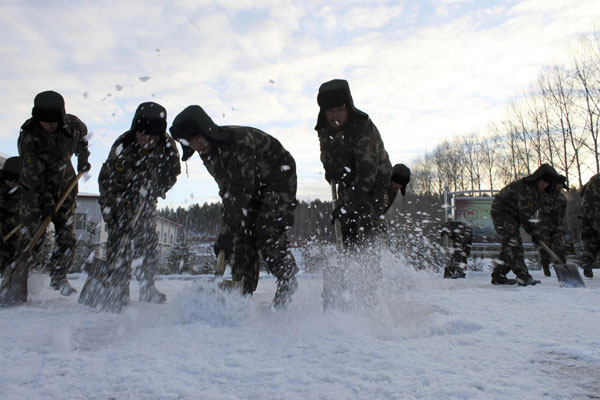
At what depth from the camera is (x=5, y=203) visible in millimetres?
6051

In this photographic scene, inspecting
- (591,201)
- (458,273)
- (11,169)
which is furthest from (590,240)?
(11,169)

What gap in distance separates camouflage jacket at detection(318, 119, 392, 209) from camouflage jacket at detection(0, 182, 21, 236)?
4997 millimetres

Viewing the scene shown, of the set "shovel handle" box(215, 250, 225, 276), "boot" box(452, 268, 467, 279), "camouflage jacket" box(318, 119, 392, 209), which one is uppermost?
"camouflage jacket" box(318, 119, 392, 209)

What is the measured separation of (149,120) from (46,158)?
1173mm

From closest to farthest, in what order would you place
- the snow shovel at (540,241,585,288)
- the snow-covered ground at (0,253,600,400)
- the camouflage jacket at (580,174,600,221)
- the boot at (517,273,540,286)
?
the snow-covered ground at (0,253,600,400)
the snow shovel at (540,241,585,288)
the boot at (517,273,540,286)
the camouflage jacket at (580,174,600,221)

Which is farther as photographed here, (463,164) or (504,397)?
(463,164)

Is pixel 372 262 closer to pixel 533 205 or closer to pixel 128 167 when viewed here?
pixel 128 167

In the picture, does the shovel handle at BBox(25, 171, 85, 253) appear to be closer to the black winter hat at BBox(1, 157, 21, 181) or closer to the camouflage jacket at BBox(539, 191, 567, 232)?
the black winter hat at BBox(1, 157, 21, 181)

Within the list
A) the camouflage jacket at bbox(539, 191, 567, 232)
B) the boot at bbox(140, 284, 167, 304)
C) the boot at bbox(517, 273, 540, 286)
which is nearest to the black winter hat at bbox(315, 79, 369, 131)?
the boot at bbox(140, 284, 167, 304)

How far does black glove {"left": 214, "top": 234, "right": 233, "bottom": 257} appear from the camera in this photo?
2.91 meters

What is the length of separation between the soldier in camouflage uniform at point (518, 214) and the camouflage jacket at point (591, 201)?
2.32 metres

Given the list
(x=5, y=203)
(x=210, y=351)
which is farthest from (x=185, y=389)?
(x=5, y=203)

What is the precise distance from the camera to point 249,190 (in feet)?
9.58

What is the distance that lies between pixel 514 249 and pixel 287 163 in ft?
12.6
